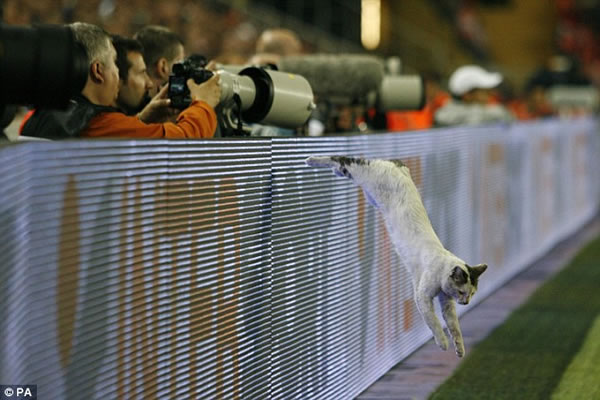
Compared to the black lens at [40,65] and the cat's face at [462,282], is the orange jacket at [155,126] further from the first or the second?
the cat's face at [462,282]

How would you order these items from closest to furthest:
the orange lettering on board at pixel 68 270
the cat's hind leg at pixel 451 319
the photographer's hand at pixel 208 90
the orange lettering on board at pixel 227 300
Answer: the orange lettering on board at pixel 68 270 → the orange lettering on board at pixel 227 300 → the cat's hind leg at pixel 451 319 → the photographer's hand at pixel 208 90

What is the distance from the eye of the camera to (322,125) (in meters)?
7.33

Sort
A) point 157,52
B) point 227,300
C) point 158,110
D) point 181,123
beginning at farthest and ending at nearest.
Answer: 1. point 157,52
2. point 158,110
3. point 181,123
4. point 227,300

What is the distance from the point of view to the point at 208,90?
4559mm

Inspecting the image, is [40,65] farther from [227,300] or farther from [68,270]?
[227,300]

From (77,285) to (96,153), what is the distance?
375 millimetres

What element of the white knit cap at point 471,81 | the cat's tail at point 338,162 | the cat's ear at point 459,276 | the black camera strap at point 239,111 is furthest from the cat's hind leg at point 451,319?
the white knit cap at point 471,81

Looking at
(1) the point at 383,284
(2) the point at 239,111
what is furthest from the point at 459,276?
(1) the point at 383,284

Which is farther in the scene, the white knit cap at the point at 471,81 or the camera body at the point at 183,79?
the white knit cap at the point at 471,81

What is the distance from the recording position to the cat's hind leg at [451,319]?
4.32 metres

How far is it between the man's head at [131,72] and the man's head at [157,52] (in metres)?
0.32

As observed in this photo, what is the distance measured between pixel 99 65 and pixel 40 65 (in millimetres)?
947

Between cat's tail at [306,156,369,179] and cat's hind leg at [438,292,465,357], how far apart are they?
649 mm

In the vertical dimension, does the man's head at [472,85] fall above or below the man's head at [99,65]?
below
